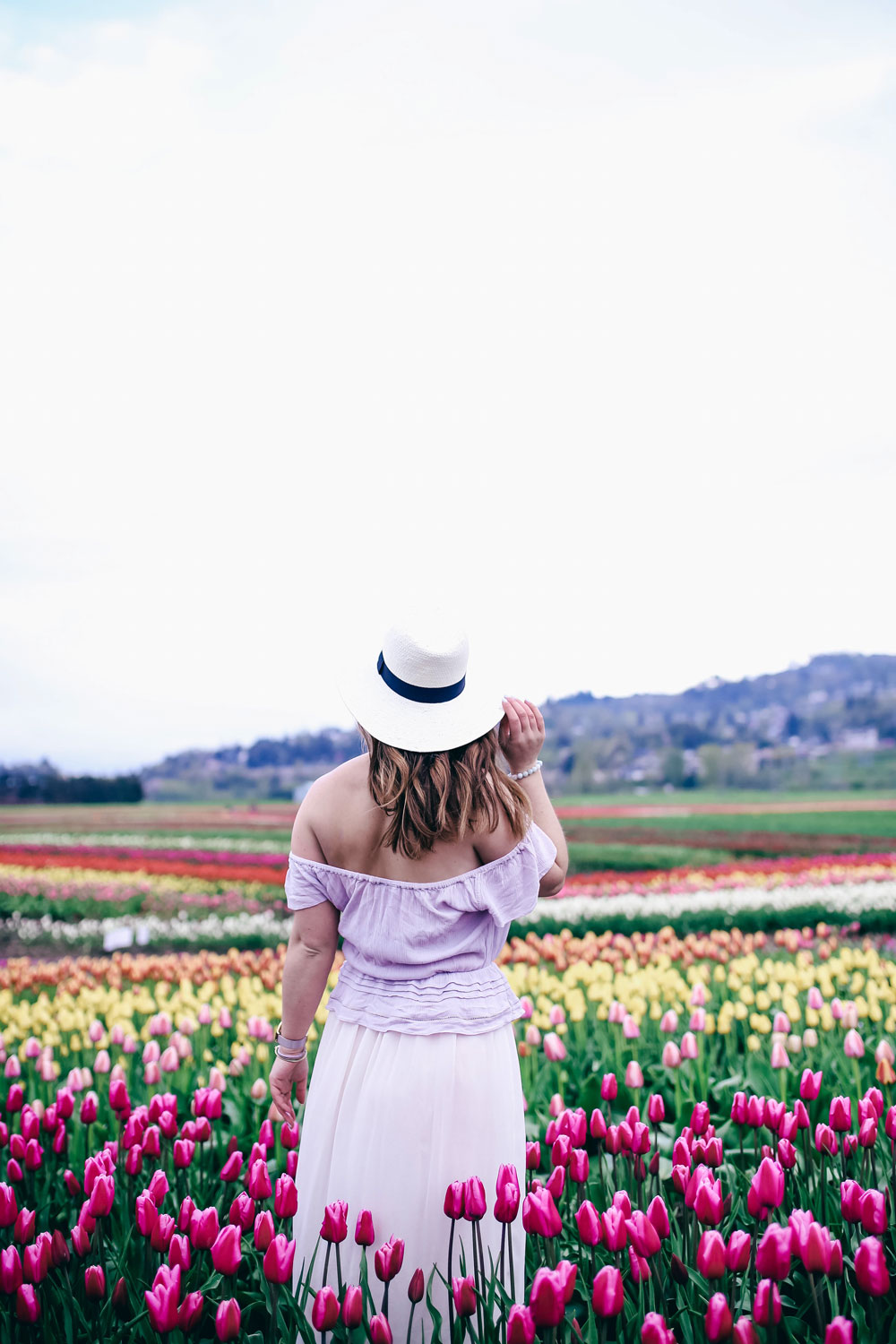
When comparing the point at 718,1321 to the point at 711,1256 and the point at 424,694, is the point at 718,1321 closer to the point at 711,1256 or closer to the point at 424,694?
the point at 711,1256

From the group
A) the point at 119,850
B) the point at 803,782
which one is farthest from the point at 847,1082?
the point at 803,782

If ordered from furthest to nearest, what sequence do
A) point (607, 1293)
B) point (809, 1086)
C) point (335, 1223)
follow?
1. point (809, 1086)
2. point (335, 1223)
3. point (607, 1293)

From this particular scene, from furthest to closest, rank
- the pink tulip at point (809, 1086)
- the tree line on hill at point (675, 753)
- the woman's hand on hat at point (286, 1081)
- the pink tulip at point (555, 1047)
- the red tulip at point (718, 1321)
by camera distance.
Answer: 1. the tree line on hill at point (675, 753)
2. the pink tulip at point (555, 1047)
3. the pink tulip at point (809, 1086)
4. the woman's hand on hat at point (286, 1081)
5. the red tulip at point (718, 1321)

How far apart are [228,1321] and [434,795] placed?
1117mm

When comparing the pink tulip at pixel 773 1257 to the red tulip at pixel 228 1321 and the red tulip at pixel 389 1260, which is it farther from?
the red tulip at pixel 228 1321

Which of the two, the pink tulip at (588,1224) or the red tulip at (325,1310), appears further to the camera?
the pink tulip at (588,1224)

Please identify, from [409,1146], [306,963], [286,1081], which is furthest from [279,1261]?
[306,963]

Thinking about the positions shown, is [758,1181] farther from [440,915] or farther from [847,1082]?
[847,1082]

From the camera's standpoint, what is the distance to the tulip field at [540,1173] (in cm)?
179

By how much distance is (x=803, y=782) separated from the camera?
144 ft

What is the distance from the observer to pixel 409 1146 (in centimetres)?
195

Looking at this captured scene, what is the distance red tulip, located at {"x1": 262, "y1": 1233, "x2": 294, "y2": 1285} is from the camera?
71.1 inches

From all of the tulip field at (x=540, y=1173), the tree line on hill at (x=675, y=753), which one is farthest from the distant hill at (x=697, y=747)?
the tulip field at (x=540, y=1173)

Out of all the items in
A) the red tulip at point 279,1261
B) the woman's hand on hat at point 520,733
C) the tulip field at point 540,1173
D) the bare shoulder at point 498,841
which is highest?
the woman's hand on hat at point 520,733
